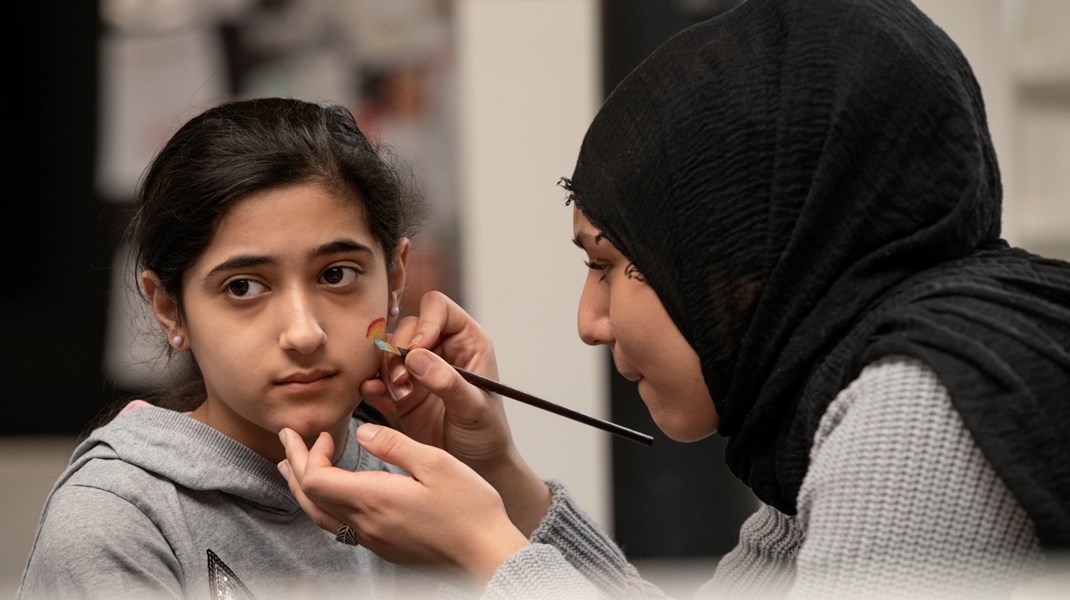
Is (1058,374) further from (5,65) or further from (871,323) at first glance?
(5,65)

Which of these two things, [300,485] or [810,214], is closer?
[810,214]

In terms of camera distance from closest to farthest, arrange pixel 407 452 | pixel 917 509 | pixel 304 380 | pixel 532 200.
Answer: pixel 917 509 → pixel 407 452 → pixel 304 380 → pixel 532 200

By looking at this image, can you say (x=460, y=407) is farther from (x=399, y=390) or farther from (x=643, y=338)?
(x=643, y=338)

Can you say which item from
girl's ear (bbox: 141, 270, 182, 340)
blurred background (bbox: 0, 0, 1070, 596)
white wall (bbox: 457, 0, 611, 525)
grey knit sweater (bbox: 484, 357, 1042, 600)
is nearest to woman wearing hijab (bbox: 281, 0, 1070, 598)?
grey knit sweater (bbox: 484, 357, 1042, 600)

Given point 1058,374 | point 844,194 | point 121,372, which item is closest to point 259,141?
point 844,194

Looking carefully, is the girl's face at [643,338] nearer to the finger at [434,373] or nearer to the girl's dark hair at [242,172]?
the finger at [434,373]

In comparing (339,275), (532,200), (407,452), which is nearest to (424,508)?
(407,452)

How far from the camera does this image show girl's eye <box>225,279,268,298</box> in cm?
109

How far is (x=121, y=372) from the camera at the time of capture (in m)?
2.59

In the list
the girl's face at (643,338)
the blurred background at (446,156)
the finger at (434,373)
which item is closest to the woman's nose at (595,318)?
the girl's face at (643,338)

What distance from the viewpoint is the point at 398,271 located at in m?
1.28

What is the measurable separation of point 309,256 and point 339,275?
0.17 feet

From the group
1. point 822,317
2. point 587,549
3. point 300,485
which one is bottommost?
point 587,549

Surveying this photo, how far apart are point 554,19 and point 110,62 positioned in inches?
42.4
